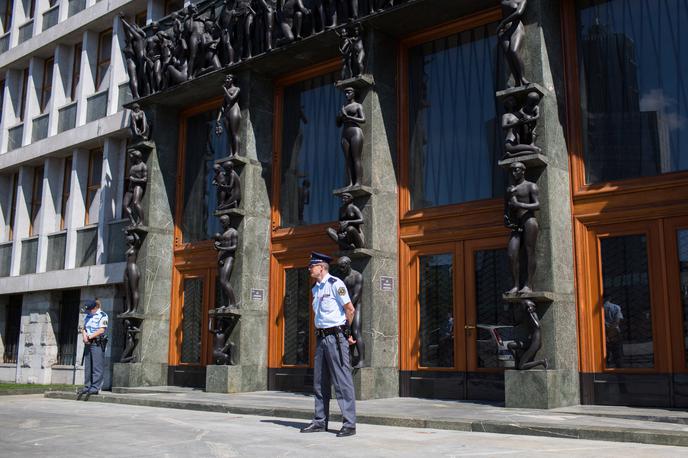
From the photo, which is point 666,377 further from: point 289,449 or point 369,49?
point 369,49

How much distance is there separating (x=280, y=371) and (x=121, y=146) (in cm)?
890

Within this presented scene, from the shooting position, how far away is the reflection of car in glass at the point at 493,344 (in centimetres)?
1187

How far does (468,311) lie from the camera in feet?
41.1

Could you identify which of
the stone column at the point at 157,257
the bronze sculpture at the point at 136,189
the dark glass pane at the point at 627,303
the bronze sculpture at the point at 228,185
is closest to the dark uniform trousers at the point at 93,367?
the stone column at the point at 157,257

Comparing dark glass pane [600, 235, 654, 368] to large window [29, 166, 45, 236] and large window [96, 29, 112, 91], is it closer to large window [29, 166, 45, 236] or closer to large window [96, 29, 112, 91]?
large window [96, 29, 112, 91]

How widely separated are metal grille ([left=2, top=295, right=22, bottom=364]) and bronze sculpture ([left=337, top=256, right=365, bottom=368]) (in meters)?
15.1

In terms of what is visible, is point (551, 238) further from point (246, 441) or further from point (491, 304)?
point (246, 441)

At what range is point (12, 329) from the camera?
79.4 ft

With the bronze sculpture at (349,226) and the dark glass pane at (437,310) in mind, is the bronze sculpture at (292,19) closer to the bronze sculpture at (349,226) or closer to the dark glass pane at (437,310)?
the bronze sculpture at (349,226)

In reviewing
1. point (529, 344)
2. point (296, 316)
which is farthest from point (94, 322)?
point (529, 344)

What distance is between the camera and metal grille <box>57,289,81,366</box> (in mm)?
21125

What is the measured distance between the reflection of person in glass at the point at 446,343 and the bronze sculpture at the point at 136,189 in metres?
8.20

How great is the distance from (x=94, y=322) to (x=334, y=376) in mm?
7590

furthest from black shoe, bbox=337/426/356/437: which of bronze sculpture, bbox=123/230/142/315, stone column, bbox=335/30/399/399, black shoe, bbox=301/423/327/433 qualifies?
bronze sculpture, bbox=123/230/142/315
